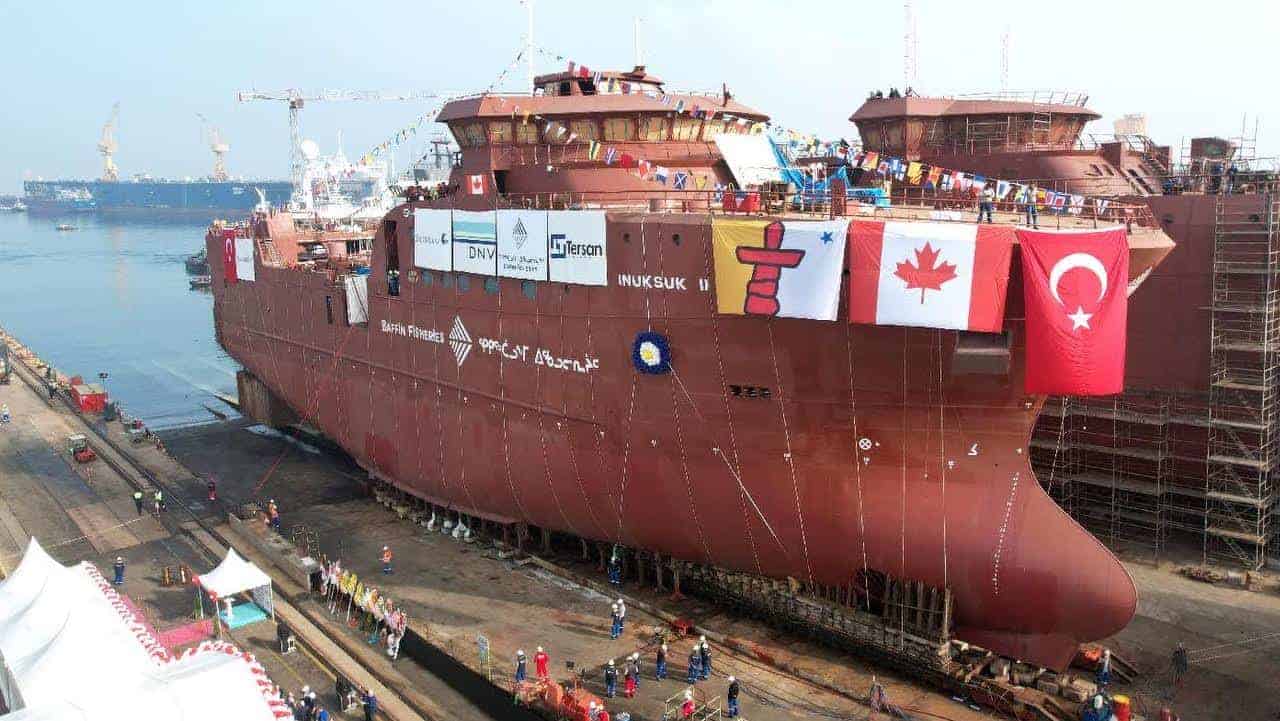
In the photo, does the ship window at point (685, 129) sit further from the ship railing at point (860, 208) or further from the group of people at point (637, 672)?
the group of people at point (637, 672)

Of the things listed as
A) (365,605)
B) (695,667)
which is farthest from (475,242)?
(695,667)

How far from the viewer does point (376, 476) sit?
22922 mm

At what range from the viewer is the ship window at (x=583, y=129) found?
1883 centimetres

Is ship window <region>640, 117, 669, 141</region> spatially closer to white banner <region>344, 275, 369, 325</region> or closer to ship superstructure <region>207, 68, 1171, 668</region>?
ship superstructure <region>207, 68, 1171, 668</region>

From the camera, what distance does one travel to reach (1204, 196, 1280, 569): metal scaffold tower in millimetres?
17984

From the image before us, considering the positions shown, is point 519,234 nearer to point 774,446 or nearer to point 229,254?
point 774,446

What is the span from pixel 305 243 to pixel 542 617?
17.8 m

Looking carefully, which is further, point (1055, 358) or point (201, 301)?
point (201, 301)

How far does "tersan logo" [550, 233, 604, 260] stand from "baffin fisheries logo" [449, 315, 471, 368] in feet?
11.8

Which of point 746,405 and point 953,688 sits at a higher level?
point 746,405

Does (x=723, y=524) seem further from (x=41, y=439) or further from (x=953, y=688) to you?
(x=41, y=439)

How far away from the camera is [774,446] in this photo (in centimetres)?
1407

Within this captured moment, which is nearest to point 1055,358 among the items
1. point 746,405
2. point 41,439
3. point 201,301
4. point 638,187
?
point 746,405

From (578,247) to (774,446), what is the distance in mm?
4731
